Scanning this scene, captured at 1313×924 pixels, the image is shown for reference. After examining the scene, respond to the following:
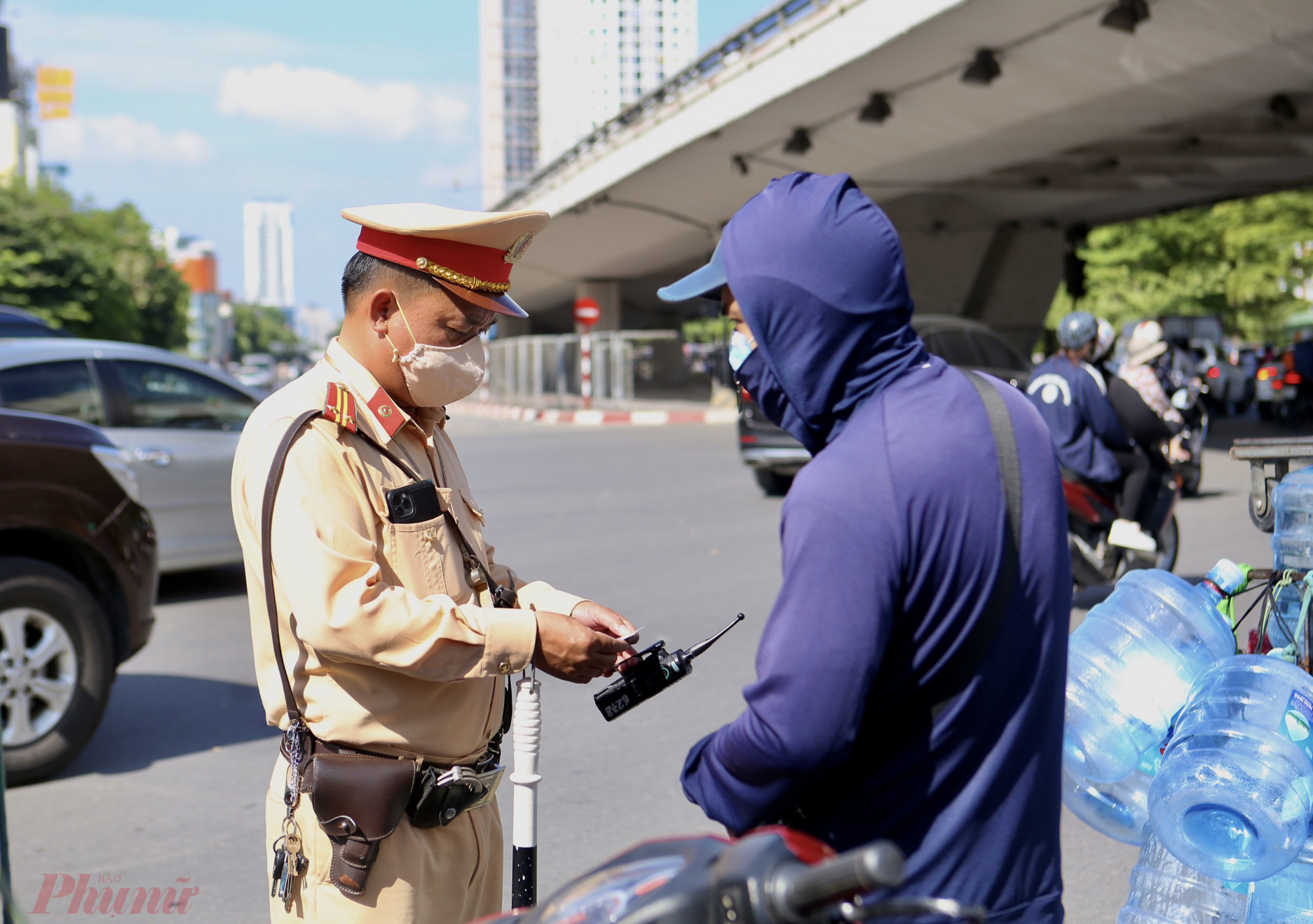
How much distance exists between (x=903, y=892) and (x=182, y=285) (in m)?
81.7

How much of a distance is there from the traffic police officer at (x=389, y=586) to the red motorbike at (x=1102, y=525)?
19.7ft

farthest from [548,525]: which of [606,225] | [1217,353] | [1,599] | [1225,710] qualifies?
[606,225]

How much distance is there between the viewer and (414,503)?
7.23ft

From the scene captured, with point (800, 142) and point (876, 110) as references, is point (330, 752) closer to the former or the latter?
point (876, 110)

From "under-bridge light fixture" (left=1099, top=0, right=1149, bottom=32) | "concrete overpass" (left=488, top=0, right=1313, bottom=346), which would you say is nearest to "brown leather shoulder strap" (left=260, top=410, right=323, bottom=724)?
"concrete overpass" (left=488, top=0, right=1313, bottom=346)

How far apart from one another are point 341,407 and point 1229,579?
2.74 metres

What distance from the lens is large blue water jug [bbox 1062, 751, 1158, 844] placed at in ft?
10.7

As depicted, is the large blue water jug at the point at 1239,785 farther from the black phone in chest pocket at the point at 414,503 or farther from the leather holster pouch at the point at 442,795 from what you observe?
the black phone in chest pocket at the point at 414,503

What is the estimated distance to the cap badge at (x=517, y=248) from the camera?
2.37 m

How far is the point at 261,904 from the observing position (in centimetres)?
389

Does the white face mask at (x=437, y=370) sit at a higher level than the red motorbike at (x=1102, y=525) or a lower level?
higher

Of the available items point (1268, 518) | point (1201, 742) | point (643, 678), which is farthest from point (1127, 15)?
point (643, 678)

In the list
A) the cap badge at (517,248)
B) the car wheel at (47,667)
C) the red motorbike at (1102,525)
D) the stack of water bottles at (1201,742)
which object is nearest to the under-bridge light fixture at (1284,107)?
the red motorbike at (1102,525)

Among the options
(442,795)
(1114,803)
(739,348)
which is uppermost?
(739,348)
